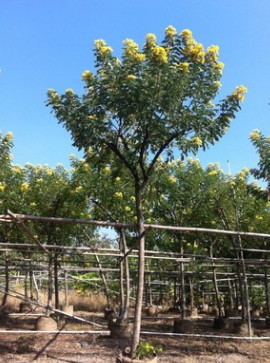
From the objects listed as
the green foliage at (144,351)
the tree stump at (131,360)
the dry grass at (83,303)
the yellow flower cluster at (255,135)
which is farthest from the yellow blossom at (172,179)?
the dry grass at (83,303)

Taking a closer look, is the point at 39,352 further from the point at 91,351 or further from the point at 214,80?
the point at 214,80

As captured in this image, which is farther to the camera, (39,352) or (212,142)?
(39,352)

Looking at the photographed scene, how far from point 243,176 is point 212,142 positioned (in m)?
6.36

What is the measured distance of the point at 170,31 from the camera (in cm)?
537

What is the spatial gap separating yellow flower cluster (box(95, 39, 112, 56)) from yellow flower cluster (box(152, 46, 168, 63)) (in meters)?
0.77

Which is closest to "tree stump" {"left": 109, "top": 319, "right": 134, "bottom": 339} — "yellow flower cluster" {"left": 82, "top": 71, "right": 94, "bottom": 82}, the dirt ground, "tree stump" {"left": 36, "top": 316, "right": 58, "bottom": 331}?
the dirt ground

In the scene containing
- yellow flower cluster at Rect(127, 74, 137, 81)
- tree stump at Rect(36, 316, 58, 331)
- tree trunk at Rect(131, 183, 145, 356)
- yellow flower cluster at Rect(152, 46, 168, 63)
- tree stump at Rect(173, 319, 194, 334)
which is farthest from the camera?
tree stump at Rect(173, 319, 194, 334)

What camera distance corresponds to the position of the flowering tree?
526 centimetres

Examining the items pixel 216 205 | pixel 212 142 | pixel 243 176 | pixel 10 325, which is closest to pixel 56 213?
pixel 10 325

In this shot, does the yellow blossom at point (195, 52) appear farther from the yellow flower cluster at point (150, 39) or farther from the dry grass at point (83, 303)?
the dry grass at point (83, 303)

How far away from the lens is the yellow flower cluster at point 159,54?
5.04 m

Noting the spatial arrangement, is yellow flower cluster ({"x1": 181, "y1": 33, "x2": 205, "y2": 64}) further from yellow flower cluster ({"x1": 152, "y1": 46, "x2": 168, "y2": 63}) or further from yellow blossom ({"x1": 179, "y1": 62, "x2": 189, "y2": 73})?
yellow flower cluster ({"x1": 152, "y1": 46, "x2": 168, "y2": 63})

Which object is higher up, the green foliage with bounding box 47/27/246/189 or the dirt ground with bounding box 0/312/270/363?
the green foliage with bounding box 47/27/246/189

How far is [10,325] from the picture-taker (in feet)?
33.9
